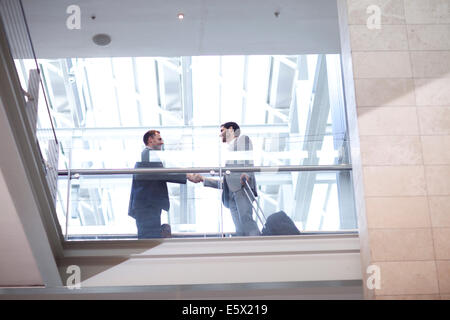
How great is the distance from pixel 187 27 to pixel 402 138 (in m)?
5.08

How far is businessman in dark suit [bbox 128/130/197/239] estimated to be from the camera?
7.79 meters

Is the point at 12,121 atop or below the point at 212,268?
atop

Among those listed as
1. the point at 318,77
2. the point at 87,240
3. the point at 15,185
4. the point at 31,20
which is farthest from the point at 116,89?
the point at 15,185

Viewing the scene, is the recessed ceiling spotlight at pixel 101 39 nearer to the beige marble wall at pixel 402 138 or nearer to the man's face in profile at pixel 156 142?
the man's face in profile at pixel 156 142

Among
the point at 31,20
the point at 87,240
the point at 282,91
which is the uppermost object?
the point at 282,91

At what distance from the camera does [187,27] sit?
1096 centimetres

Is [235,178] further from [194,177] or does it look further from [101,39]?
[101,39]

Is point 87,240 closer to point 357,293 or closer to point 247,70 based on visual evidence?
point 357,293

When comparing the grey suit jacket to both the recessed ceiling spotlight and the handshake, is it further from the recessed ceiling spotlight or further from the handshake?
the recessed ceiling spotlight

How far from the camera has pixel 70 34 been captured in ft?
36.3

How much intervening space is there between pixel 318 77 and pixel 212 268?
22.9 feet

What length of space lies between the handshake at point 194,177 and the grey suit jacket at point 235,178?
0.07 m

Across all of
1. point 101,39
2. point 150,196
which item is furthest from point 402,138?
point 101,39

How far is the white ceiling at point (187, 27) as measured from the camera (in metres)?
10.4
